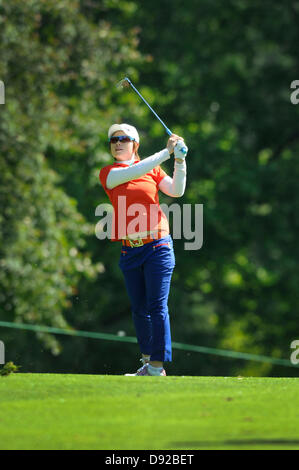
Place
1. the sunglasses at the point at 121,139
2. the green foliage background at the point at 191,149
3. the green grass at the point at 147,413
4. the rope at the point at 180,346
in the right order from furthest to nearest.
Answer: the green foliage background at the point at 191,149 < the rope at the point at 180,346 < the sunglasses at the point at 121,139 < the green grass at the point at 147,413

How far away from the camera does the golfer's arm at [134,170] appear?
6734 millimetres

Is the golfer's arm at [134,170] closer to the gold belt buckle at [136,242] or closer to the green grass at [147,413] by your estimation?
the gold belt buckle at [136,242]

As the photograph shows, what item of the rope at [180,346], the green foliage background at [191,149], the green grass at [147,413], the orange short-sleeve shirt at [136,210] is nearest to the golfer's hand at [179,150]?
the orange short-sleeve shirt at [136,210]

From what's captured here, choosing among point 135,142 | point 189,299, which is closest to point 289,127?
point 189,299

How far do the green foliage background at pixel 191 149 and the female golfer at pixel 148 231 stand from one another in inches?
395

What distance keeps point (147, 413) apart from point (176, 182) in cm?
178

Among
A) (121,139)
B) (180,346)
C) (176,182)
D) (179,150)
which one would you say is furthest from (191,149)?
(179,150)

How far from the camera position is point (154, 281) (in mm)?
6863

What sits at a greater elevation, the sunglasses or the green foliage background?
the green foliage background

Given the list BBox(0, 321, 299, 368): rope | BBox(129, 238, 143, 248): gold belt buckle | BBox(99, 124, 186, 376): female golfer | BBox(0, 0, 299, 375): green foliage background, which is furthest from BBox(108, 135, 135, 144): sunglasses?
BBox(0, 0, 299, 375): green foliage background

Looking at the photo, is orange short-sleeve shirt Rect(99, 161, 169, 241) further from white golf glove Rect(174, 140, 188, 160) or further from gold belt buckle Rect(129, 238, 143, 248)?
white golf glove Rect(174, 140, 188, 160)

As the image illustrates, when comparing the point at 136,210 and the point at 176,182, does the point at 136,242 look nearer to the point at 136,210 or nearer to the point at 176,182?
the point at 136,210

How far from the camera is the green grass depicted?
16.6 feet

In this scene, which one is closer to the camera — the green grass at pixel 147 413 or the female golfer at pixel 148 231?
the green grass at pixel 147 413
